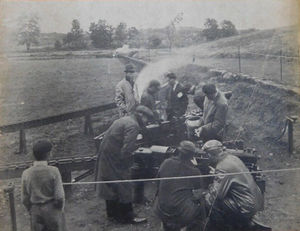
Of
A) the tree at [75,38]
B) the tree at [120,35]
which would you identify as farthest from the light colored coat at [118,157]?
the tree at [120,35]

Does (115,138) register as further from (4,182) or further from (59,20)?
(4,182)

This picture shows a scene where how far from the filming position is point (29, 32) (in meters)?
6.14

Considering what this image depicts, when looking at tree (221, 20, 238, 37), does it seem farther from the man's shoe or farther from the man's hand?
the man's shoe

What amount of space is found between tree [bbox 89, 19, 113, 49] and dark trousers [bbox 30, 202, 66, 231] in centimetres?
336

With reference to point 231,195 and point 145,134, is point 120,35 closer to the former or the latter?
point 145,134

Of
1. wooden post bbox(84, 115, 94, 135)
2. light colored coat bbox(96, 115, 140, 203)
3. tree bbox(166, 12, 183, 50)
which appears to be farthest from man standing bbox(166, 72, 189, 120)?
light colored coat bbox(96, 115, 140, 203)

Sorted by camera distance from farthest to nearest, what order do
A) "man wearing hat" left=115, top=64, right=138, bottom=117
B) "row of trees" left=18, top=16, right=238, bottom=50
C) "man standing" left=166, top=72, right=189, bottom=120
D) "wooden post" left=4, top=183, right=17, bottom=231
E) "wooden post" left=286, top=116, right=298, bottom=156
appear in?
"man standing" left=166, top=72, right=189, bottom=120 < "wooden post" left=286, top=116, right=298, bottom=156 < "man wearing hat" left=115, top=64, right=138, bottom=117 < "row of trees" left=18, top=16, right=238, bottom=50 < "wooden post" left=4, top=183, right=17, bottom=231

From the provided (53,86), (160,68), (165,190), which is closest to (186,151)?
(165,190)

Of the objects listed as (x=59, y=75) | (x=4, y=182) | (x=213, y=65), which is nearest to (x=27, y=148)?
(x=4, y=182)

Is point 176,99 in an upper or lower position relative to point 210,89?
lower

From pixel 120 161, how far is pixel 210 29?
391 centimetres

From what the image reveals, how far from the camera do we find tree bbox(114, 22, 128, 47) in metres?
6.83

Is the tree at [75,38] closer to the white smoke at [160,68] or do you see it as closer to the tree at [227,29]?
the tree at [227,29]

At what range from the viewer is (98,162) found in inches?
212
